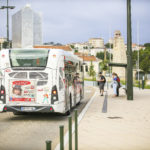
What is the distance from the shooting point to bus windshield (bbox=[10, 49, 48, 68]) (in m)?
11.9

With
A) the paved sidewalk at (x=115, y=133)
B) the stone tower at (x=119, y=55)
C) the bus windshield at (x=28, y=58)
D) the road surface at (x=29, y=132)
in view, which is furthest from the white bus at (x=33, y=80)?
the stone tower at (x=119, y=55)

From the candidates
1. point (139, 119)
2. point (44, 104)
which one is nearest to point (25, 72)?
point (44, 104)

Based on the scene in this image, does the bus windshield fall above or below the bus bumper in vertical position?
above

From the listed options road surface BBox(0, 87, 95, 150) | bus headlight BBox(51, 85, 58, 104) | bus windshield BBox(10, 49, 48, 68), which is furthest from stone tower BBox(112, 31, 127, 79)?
bus headlight BBox(51, 85, 58, 104)

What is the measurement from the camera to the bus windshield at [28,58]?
11938 mm

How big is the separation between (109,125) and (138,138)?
224cm

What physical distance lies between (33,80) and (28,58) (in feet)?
2.80

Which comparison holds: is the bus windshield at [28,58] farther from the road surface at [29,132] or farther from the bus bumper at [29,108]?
the road surface at [29,132]

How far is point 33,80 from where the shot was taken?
11.7 meters

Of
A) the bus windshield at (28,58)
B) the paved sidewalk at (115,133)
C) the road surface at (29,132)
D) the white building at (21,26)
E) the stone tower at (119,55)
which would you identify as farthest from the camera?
the white building at (21,26)

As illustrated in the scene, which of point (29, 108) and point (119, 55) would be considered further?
point (119, 55)

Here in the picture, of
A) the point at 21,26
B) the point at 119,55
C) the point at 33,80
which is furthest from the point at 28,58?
the point at 21,26

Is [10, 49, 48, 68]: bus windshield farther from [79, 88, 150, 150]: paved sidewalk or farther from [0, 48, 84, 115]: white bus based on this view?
[79, 88, 150, 150]: paved sidewalk

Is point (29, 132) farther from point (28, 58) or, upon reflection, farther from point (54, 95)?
point (28, 58)
